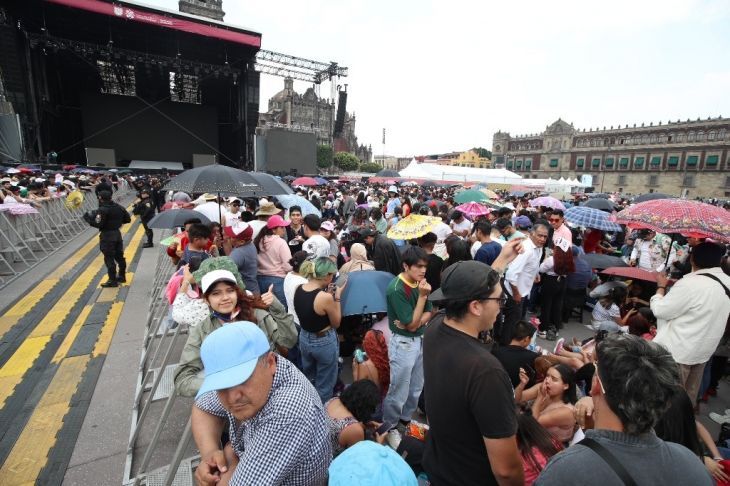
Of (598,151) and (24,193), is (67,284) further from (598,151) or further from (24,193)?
(598,151)

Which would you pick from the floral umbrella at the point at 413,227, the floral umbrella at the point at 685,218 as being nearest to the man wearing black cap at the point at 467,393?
the floral umbrella at the point at 413,227

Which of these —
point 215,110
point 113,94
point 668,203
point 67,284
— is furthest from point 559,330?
point 113,94

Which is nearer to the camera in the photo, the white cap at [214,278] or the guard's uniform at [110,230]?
the white cap at [214,278]

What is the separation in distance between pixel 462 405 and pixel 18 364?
5451 millimetres

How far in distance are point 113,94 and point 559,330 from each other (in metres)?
38.1

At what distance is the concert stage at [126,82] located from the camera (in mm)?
19188

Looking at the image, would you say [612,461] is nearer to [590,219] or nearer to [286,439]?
[286,439]

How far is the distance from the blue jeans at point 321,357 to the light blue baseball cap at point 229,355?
1.97m

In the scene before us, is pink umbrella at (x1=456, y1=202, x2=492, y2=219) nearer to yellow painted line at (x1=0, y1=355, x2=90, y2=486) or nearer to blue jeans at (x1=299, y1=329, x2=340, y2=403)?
blue jeans at (x1=299, y1=329, x2=340, y2=403)

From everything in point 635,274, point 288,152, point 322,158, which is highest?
point 322,158

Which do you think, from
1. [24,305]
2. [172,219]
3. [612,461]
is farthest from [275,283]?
[24,305]

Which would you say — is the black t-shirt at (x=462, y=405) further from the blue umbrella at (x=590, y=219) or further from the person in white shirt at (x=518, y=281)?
the blue umbrella at (x=590, y=219)

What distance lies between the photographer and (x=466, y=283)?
173 cm

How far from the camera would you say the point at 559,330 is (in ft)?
19.0
